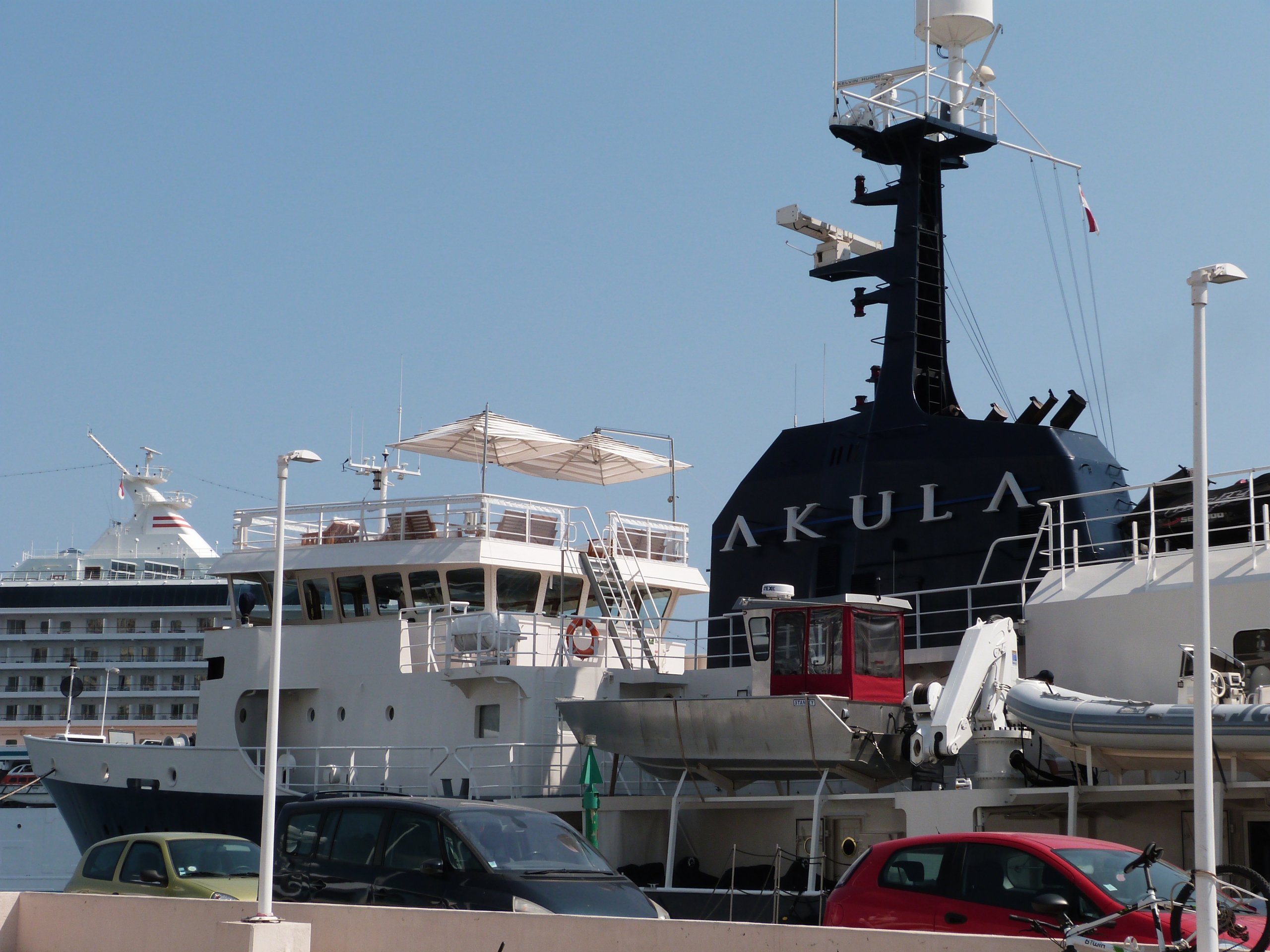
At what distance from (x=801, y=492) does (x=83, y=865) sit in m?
11.9

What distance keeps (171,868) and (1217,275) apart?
11.2 m

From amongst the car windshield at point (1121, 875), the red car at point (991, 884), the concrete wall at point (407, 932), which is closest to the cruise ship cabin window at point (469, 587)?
the concrete wall at point (407, 932)

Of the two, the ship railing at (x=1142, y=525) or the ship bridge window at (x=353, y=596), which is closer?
the ship railing at (x=1142, y=525)

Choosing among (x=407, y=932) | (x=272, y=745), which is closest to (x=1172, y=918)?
(x=407, y=932)

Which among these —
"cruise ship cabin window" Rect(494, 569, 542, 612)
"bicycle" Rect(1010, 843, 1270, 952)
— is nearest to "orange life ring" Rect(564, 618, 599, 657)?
"cruise ship cabin window" Rect(494, 569, 542, 612)

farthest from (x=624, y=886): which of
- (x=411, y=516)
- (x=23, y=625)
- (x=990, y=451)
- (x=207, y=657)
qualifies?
(x=23, y=625)

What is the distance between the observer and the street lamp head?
372 inches

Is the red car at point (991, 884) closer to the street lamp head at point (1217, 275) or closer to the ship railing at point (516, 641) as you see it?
the street lamp head at point (1217, 275)

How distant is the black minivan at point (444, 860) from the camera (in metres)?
12.1

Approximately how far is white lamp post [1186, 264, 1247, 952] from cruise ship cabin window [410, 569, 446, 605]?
1598 cm

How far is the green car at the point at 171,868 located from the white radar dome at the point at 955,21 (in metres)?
16.4

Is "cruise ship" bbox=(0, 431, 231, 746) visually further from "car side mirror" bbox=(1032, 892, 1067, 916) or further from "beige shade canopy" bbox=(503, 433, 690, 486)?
"car side mirror" bbox=(1032, 892, 1067, 916)

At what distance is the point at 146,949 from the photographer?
12.2 meters

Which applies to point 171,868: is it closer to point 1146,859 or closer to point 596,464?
point 1146,859
